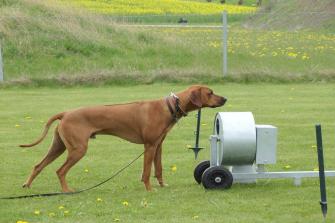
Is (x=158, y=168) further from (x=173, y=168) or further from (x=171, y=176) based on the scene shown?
(x=173, y=168)

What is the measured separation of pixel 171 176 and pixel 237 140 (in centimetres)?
145

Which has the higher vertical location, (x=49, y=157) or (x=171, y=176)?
(x=49, y=157)

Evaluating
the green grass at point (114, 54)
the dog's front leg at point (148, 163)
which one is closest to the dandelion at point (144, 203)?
the dog's front leg at point (148, 163)

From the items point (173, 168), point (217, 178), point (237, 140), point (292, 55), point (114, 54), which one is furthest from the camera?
point (292, 55)

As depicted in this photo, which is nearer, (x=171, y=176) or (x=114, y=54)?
(x=171, y=176)

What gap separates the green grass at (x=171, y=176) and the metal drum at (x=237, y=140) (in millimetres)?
358

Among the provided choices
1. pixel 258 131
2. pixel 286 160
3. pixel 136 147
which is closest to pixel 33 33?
pixel 136 147

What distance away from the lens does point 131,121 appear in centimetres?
922

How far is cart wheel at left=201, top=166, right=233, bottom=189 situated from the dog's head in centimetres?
73

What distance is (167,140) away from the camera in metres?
12.9

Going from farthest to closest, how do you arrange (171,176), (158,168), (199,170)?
1. (171,176)
2. (199,170)
3. (158,168)

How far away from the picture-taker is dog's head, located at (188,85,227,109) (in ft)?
30.1

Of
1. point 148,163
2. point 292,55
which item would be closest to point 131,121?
point 148,163

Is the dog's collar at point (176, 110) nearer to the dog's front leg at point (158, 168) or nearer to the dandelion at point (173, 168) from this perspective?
the dog's front leg at point (158, 168)
